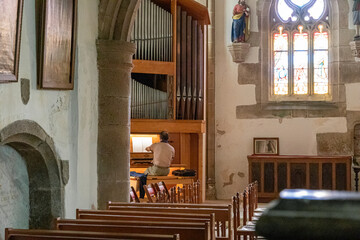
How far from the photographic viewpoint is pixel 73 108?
265 inches

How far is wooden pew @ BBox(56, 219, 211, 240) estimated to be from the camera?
453 centimetres

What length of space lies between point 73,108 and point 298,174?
7691 mm

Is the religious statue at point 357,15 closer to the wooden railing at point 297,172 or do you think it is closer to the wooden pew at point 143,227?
the wooden railing at point 297,172

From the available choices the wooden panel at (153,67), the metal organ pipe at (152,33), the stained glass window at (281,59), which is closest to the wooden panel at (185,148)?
the wooden panel at (153,67)

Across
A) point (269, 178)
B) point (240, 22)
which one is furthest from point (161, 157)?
point (240, 22)

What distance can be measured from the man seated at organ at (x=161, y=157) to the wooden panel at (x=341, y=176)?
13.0 ft

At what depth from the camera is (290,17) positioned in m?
14.8

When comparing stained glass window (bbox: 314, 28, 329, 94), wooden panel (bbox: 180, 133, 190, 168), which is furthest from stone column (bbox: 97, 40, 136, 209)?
stained glass window (bbox: 314, 28, 329, 94)

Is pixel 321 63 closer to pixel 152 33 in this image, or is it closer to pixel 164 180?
pixel 152 33

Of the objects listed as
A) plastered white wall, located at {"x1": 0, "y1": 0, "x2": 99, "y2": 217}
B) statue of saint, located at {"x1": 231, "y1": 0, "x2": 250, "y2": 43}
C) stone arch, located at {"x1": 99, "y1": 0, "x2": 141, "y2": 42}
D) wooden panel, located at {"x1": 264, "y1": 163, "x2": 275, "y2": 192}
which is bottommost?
wooden panel, located at {"x1": 264, "y1": 163, "x2": 275, "y2": 192}

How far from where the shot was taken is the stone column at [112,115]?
742 centimetres

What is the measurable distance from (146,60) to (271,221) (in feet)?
38.2

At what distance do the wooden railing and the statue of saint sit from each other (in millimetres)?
2864

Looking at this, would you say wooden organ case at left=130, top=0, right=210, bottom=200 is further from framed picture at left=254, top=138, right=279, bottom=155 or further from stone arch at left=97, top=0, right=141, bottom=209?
stone arch at left=97, top=0, right=141, bottom=209
